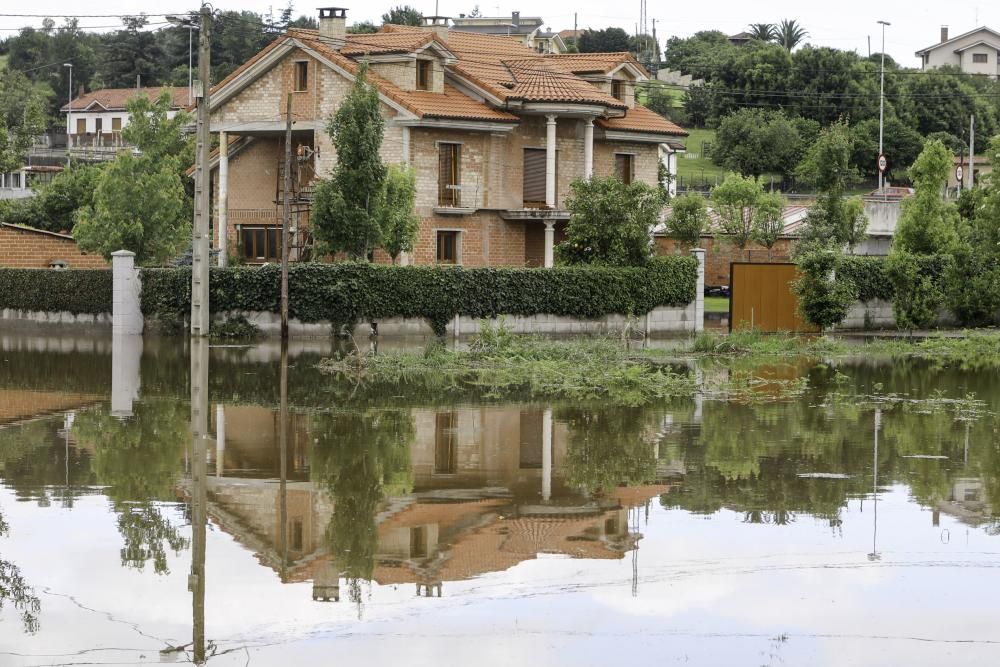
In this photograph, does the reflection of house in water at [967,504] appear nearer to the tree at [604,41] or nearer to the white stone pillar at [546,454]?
the white stone pillar at [546,454]

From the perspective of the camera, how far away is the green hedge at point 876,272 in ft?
130

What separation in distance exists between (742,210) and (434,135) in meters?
18.4

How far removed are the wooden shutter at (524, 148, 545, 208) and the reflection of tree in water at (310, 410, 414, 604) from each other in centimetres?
2776

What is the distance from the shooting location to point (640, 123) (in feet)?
166

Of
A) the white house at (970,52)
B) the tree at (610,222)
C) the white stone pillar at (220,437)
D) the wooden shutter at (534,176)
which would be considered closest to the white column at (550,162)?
the wooden shutter at (534,176)

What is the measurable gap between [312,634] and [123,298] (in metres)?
30.4

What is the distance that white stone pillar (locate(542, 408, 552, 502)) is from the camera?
1371 cm

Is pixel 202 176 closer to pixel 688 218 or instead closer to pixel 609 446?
pixel 609 446

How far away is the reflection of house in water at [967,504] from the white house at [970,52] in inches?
4872

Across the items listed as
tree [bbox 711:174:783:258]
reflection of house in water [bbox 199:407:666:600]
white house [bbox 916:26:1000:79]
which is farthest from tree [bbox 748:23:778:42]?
reflection of house in water [bbox 199:407:666:600]

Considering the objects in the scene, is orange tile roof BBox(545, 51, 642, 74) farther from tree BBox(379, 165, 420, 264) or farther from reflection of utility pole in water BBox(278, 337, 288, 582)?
reflection of utility pole in water BBox(278, 337, 288, 582)

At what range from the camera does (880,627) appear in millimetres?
9031

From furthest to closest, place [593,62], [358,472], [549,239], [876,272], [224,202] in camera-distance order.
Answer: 1. [593,62]
2. [224,202]
3. [549,239]
4. [876,272]
5. [358,472]

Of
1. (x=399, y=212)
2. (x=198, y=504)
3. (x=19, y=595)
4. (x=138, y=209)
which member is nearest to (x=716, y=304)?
(x=399, y=212)
